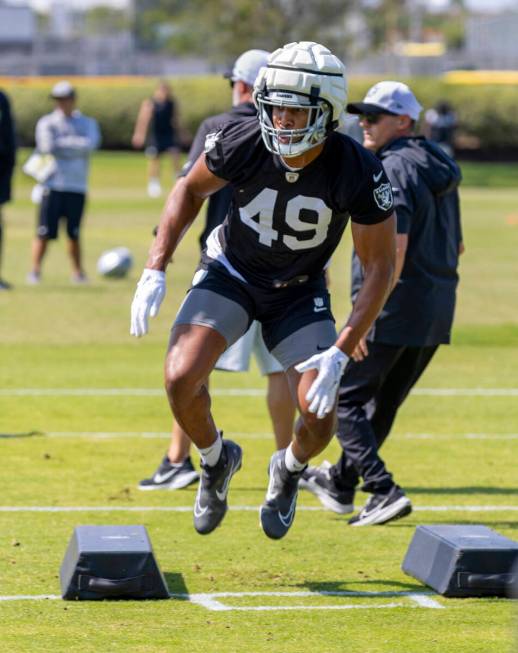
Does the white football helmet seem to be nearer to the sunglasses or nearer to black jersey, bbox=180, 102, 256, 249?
the sunglasses

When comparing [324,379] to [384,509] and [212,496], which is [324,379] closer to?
[212,496]

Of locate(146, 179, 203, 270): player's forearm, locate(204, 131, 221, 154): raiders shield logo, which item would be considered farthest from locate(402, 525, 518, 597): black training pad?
locate(204, 131, 221, 154): raiders shield logo

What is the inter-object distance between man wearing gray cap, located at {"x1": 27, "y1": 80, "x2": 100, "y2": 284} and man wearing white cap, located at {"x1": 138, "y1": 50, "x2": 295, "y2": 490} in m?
9.22

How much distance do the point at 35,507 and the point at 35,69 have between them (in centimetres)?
5178

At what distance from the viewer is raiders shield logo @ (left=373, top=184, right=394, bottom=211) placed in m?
6.59

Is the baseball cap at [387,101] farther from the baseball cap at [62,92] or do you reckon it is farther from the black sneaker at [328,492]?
the baseball cap at [62,92]

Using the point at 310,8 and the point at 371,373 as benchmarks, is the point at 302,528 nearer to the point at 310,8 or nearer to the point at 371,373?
the point at 371,373

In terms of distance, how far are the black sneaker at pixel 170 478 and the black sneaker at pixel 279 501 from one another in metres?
1.99

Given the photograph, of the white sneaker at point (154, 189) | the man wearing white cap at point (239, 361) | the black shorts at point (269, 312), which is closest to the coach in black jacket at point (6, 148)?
the man wearing white cap at point (239, 361)

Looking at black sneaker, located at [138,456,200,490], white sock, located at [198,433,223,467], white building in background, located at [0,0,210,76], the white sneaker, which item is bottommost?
white building in background, located at [0,0,210,76]

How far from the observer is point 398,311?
8.28m

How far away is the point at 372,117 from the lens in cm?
832

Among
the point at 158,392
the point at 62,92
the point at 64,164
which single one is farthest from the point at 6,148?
the point at 158,392

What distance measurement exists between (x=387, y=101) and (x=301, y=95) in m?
1.78
